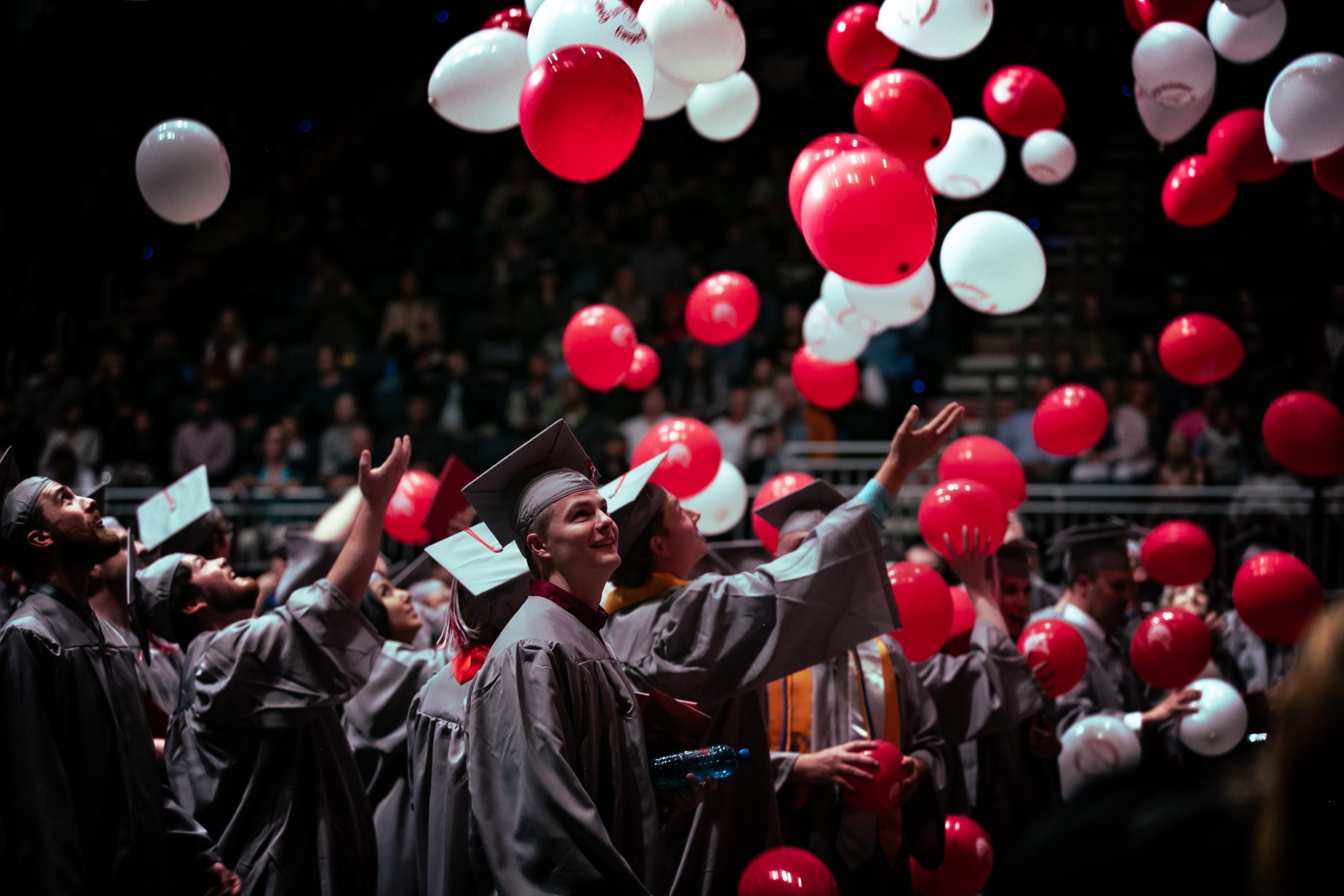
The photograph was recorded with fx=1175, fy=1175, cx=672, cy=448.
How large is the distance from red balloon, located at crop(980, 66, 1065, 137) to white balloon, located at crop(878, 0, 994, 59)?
68cm

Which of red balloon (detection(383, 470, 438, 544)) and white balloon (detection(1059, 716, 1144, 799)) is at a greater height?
red balloon (detection(383, 470, 438, 544))

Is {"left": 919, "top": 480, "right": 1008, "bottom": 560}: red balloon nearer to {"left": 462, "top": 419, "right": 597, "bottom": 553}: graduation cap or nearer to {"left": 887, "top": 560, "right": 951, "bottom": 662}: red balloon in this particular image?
{"left": 887, "top": 560, "right": 951, "bottom": 662}: red balloon

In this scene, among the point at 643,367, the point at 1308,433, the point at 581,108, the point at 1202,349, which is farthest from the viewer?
the point at 643,367

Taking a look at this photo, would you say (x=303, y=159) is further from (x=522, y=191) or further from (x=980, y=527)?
(x=980, y=527)

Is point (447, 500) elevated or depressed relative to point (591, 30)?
depressed

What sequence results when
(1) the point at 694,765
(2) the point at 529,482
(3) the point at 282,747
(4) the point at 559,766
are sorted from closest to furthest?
(4) the point at 559,766 < (1) the point at 694,765 < (2) the point at 529,482 < (3) the point at 282,747

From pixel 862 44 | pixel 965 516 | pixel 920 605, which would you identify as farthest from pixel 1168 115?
pixel 920 605

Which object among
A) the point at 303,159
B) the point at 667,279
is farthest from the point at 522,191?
the point at 303,159

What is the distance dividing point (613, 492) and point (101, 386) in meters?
8.30

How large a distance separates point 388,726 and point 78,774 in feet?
3.78

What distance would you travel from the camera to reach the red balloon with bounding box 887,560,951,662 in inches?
139

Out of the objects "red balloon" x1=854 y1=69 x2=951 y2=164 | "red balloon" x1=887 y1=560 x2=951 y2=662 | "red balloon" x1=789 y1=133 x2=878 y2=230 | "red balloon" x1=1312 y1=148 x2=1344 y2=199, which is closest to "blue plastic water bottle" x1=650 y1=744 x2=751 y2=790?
"red balloon" x1=887 y1=560 x2=951 y2=662

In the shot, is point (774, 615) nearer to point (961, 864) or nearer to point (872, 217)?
point (872, 217)

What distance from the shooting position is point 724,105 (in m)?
4.57
